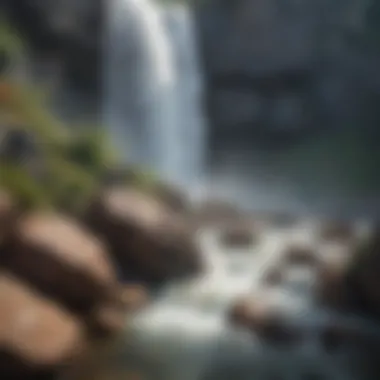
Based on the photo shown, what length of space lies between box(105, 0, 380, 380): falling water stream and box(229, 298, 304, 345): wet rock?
0.02m

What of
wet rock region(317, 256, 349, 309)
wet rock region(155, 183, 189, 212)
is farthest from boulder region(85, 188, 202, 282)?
wet rock region(317, 256, 349, 309)

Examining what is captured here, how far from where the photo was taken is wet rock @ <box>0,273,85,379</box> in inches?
66.5

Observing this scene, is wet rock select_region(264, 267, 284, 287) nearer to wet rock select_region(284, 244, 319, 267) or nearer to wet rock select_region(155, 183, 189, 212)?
wet rock select_region(284, 244, 319, 267)

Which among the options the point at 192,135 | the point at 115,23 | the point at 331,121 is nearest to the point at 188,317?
the point at 192,135

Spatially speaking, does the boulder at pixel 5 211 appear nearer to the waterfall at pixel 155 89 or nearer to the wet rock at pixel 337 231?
the waterfall at pixel 155 89

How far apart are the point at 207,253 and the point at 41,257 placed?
0.36m

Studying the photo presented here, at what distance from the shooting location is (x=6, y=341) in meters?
1.68

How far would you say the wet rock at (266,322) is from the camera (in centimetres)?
169

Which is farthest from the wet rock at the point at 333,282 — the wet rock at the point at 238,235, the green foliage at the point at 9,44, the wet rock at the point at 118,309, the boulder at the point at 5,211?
the green foliage at the point at 9,44

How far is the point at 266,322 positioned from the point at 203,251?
0.20 meters

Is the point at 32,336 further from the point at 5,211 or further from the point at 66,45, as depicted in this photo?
the point at 66,45

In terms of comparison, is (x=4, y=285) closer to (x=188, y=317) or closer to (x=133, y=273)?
(x=133, y=273)

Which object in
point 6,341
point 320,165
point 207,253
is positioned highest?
point 320,165

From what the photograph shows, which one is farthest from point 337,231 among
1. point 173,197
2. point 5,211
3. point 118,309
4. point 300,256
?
point 5,211
